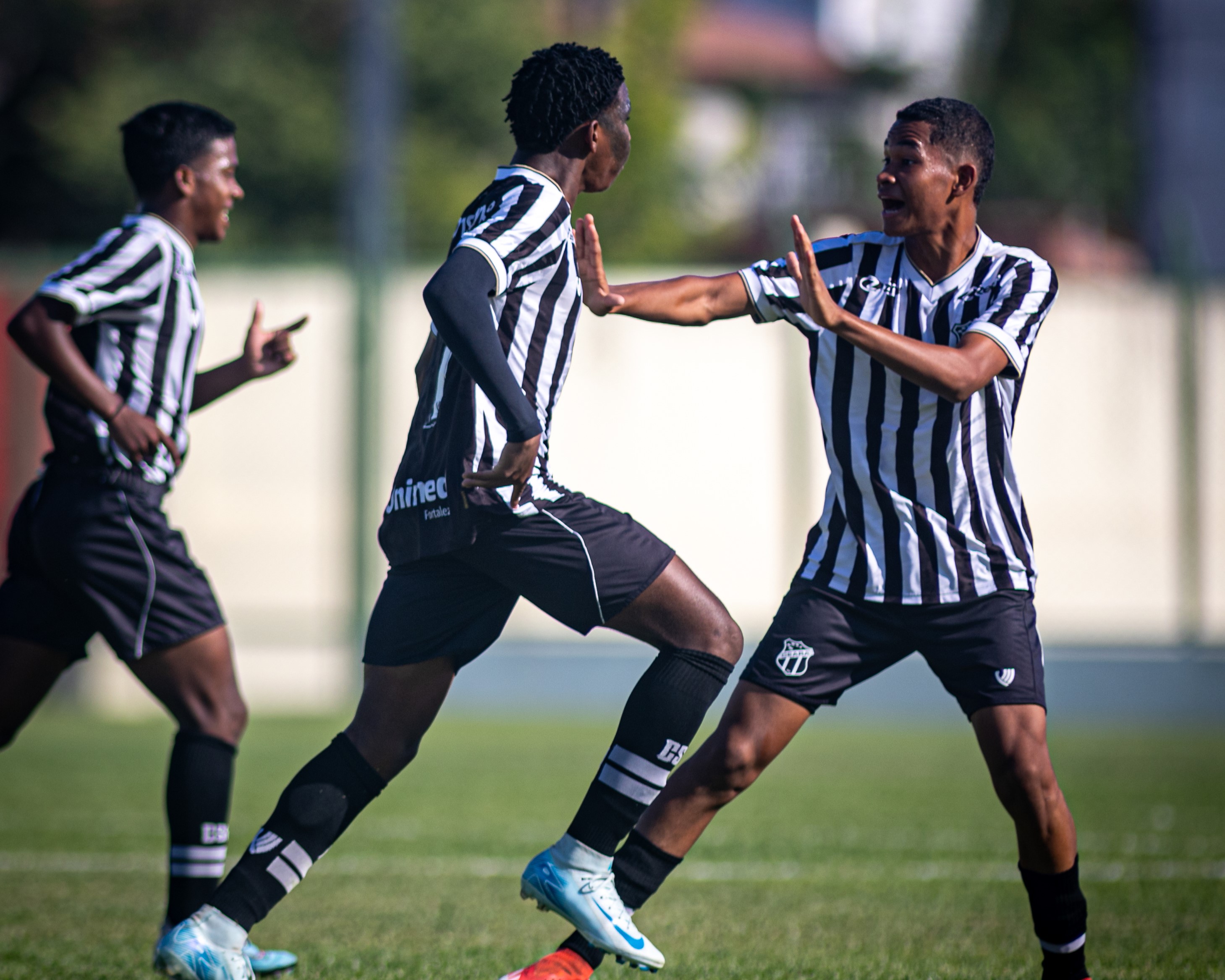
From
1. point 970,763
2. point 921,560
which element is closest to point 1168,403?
point 970,763

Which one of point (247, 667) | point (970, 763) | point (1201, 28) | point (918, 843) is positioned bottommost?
point (247, 667)

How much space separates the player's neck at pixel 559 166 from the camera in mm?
3891

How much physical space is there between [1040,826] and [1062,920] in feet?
0.84

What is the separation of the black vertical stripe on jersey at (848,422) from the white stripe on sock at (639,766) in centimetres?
74

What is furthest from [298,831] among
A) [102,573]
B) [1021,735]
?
[1021,735]

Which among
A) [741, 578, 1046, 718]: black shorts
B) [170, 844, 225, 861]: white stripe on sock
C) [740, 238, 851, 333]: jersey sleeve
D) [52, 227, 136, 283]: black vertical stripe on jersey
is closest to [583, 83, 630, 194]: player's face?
[740, 238, 851, 333]: jersey sleeve

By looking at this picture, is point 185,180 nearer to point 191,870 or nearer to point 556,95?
point 556,95

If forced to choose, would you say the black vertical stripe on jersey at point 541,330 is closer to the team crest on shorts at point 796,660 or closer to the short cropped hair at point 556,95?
the short cropped hair at point 556,95

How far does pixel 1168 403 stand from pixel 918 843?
7.01m

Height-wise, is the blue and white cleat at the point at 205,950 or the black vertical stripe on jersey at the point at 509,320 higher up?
the black vertical stripe on jersey at the point at 509,320

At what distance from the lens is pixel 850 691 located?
12.3 m

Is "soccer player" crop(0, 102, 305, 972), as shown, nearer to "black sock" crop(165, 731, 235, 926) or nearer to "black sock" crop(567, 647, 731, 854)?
"black sock" crop(165, 731, 235, 926)

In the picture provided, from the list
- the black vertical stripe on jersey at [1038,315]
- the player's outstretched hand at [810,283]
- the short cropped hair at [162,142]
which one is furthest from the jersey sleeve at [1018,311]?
the short cropped hair at [162,142]

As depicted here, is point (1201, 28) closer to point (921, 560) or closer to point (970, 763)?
point (970, 763)
